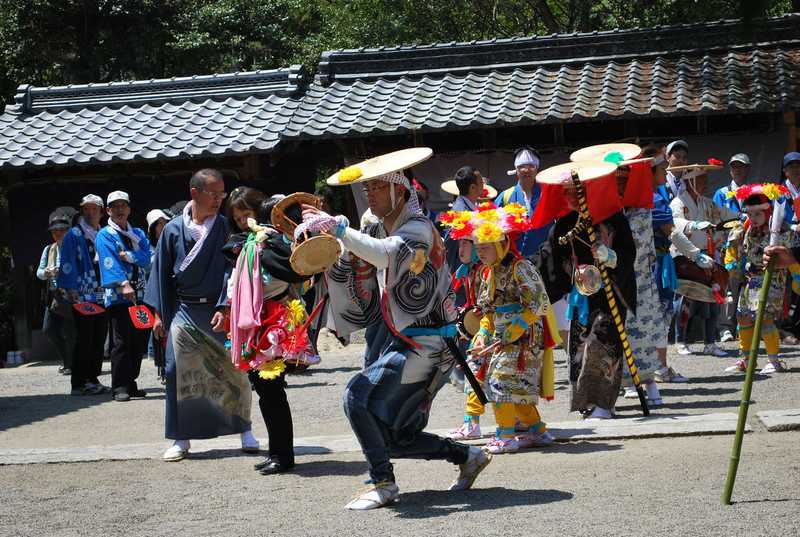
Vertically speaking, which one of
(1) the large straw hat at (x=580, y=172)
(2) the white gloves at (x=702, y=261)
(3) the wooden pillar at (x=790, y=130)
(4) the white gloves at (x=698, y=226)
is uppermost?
(3) the wooden pillar at (x=790, y=130)

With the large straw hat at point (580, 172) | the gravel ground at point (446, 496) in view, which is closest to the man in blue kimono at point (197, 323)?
the gravel ground at point (446, 496)

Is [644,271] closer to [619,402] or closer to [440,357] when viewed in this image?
[619,402]

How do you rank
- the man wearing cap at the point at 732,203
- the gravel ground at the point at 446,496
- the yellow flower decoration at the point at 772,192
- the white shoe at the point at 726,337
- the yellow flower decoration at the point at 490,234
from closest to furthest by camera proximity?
the gravel ground at the point at 446,496
the yellow flower decoration at the point at 490,234
the yellow flower decoration at the point at 772,192
the man wearing cap at the point at 732,203
the white shoe at the point at 726,337

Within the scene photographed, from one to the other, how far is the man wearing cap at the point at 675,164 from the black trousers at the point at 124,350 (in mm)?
5170

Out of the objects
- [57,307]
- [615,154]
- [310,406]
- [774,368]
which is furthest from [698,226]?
[57,307]

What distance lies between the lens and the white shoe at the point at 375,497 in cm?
529

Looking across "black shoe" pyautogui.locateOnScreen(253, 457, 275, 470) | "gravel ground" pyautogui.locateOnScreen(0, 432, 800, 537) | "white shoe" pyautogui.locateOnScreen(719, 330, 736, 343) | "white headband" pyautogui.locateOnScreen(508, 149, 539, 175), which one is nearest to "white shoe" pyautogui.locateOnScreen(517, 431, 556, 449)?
"gravel ground" pyautogui.locateOnScreen(0, 432, 800, 537)

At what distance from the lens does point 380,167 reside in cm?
536

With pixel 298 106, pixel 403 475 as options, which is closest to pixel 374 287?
pixel 403 475

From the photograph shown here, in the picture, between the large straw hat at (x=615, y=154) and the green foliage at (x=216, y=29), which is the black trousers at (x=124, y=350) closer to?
the large straw hat at (x=615, y=154)

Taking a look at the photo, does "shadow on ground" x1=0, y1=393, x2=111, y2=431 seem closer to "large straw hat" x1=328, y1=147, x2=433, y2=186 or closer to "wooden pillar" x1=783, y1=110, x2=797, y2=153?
"large straw hat" x1=328, y1=147, x2=433, y2=186

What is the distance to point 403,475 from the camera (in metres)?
6.25

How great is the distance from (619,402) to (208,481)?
339cm

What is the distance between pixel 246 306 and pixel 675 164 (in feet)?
17.8
